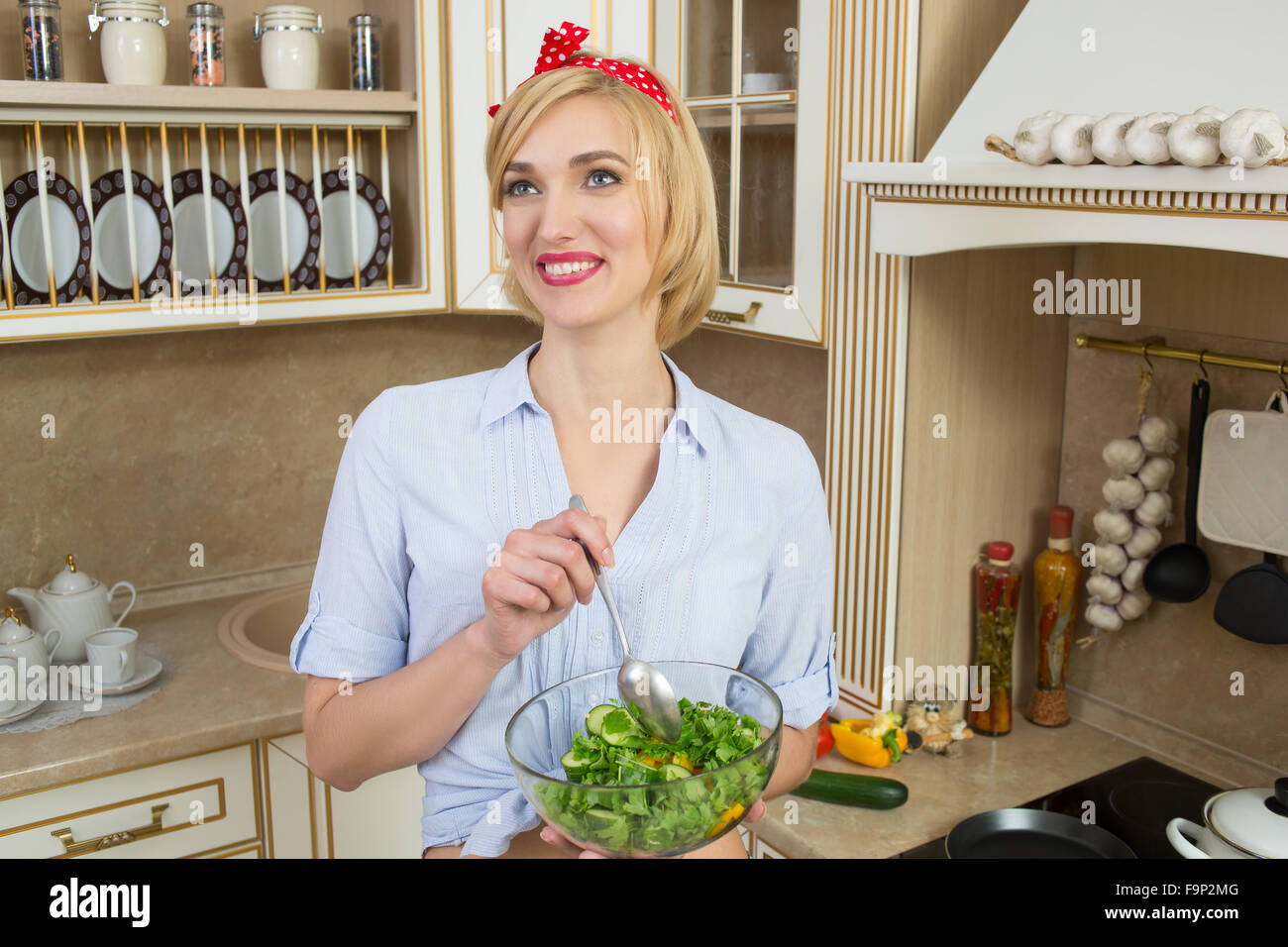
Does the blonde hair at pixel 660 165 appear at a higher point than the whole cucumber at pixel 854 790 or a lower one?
higher

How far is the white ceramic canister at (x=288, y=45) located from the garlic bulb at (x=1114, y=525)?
57.4 inches

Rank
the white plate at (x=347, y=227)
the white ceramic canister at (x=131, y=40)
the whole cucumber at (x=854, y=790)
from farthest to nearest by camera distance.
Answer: the white plate at (x=347, y=227) < the white ceramic canister at (x=131, y=40) < the whole cucumber at (x=854, y=790)

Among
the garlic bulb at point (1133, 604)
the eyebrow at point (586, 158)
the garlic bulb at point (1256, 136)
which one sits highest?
the garlic bulb at point (1256, 136)

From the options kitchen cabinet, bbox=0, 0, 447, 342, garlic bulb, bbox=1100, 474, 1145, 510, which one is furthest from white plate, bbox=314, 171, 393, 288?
garlic bulb, bbox=1100, 474, 1145, 510

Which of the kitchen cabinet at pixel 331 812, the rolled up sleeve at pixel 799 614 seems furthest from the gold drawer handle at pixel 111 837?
the rolled up sleeve at pixel 799 614

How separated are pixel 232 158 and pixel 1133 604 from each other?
5.68ft

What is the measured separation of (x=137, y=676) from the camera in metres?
1.86

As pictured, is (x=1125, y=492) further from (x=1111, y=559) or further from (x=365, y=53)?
(x=365, y=53)

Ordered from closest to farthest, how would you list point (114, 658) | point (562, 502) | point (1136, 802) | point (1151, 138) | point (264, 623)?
point (562, 502)
point (1151, 138)
point (1136, 802)
point (114, 658)
point (264, 623)

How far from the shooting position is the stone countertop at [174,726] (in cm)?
164

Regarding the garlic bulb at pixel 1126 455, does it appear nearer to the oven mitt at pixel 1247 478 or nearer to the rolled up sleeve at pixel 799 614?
the oven mitt at pixel 1247 478

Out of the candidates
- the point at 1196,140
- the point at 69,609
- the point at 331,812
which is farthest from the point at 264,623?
the point at 1196,140
